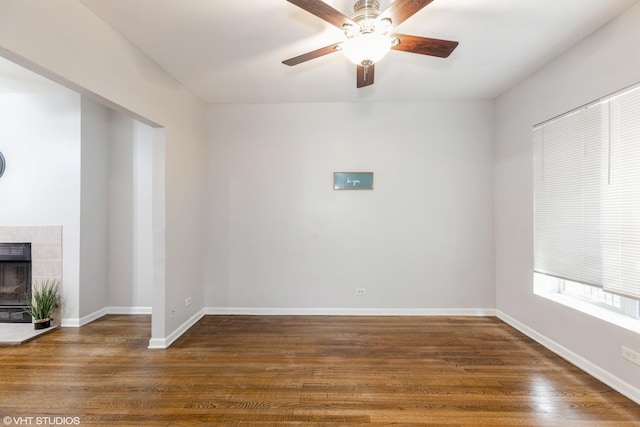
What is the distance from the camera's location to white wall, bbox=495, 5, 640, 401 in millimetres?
2252

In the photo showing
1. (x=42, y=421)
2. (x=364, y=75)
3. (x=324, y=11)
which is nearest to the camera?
(x=324, y=11)

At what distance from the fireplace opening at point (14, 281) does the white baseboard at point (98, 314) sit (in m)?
0.48

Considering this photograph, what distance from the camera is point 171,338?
318cm

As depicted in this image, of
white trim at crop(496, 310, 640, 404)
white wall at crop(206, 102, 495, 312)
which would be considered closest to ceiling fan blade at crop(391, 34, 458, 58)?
white wall at crop(206, 102, 495, 312)

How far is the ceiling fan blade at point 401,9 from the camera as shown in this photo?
1635mm

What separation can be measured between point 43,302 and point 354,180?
13.2 feet

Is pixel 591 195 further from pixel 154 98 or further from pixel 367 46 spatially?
pixel 154 98

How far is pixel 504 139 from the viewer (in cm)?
375

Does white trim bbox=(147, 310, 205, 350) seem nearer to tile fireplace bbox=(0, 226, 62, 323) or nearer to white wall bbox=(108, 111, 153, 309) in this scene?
white wall bbox=(108, 111, 153, 309)

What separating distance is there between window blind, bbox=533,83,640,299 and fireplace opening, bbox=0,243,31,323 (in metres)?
5.95

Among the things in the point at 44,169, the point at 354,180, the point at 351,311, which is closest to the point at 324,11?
the point at 354,180

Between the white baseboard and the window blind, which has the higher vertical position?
the window blind

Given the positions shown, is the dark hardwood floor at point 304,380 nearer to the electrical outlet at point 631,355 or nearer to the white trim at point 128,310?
the electrical outlet at point 631,355

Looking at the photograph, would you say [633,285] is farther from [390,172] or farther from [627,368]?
[390,172]
